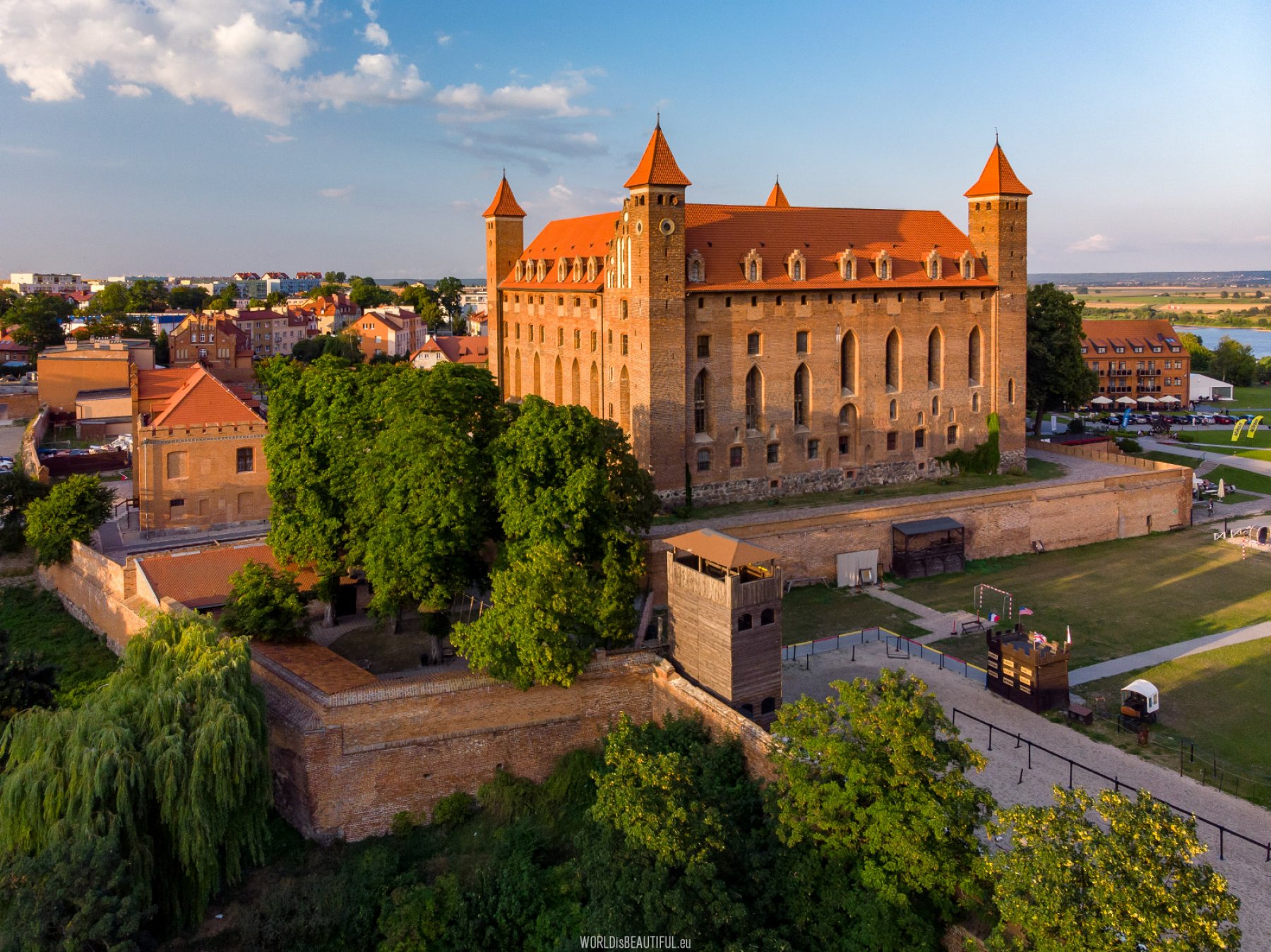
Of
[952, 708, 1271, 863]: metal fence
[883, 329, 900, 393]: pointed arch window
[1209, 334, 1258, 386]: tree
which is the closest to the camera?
[952, 708, 1271, 863]: metal fence

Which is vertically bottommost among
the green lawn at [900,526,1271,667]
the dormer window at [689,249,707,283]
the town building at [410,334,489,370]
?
the green lawn at [900,526,1271,667]

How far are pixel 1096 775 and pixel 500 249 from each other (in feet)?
151

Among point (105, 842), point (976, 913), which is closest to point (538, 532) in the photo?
point (105, 842)

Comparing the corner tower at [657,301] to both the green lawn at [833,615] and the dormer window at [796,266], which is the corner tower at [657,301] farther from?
the green lawn at [833,615]

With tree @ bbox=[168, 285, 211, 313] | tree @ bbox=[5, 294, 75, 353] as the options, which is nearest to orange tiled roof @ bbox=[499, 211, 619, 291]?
tree @ bbox=[5, 294, 75, 353]

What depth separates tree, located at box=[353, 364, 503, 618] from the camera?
30734 mm

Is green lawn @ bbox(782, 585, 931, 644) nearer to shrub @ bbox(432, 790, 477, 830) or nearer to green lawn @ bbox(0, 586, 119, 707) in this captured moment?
shrub @ bbox(432, 790, 477, 830)

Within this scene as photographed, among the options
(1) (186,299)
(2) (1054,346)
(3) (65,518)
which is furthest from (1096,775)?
(1) (186,299)

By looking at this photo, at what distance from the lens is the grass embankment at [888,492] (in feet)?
149

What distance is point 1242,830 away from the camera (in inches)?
896

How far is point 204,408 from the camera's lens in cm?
4400

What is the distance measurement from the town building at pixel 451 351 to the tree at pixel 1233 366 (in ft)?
251

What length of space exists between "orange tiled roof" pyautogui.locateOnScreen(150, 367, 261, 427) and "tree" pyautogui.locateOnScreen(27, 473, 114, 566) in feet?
13.7

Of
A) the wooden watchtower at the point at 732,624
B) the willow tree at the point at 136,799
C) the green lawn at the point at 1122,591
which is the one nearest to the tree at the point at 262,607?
the willow tree at the point at 136,799
